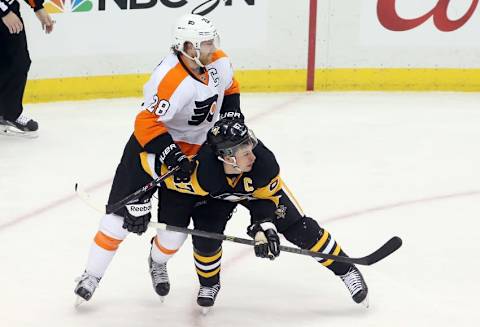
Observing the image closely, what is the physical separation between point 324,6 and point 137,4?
3.94ft

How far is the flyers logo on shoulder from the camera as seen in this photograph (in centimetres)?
627

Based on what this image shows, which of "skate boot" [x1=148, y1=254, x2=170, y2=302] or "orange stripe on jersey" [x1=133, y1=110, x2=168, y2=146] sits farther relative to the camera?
"skate boot" [x1=148, y1=254, x2=170, y2=302]

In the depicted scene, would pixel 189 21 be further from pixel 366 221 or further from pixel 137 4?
pixel 137 4

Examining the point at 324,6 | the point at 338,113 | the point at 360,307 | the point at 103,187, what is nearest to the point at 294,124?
the point at 338,113

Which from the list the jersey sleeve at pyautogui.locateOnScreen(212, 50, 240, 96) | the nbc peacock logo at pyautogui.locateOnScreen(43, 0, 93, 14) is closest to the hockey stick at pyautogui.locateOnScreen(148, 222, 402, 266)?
the jersey sleeve at pyautogui.locateOnScreen(212, 50, 240, 96)

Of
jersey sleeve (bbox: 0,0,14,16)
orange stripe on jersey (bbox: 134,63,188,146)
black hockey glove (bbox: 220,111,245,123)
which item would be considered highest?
orange stripe on jersey (bbox: 134,63,188,146)

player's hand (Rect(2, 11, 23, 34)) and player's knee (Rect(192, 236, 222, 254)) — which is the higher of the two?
player's hand (Rect(2, 11, 23, 34))

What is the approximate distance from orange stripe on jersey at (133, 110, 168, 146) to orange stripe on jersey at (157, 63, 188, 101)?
76mm

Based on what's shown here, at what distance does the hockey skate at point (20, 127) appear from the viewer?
19.1 feet

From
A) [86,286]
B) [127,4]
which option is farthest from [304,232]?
[127,4]

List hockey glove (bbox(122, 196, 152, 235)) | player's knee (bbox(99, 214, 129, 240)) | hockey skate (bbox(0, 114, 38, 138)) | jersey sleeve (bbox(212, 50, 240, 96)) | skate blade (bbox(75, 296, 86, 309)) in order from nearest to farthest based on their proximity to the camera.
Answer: hockey glove (bbox(122, 196, 152, 235)) < player's knee (bbox(99, 214, 129, 240)) < skate blade (bbox(75, 296, 86, 309)) < jersey sleeve (bbox(212, 50, 240, 96)) < hockey skate (bbox(0, 114, 38, 138))

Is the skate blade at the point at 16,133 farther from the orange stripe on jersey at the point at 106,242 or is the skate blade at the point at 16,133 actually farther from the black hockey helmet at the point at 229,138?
the black hockey helmet at the point at 229,138

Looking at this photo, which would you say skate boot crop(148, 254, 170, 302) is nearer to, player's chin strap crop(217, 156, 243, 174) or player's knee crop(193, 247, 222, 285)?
player's knee crop(193, 247, 222, 285)

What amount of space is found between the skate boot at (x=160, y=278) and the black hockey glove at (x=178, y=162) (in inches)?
19.0
